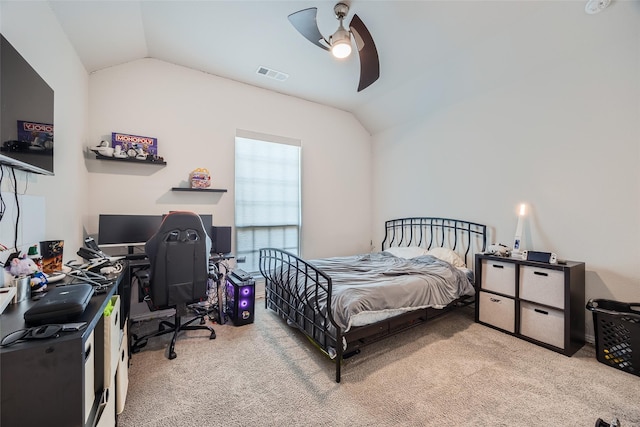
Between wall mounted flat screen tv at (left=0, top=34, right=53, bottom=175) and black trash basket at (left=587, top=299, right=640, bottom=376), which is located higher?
wall mounted flat screen tv at (left=0, top=34, right=53, bottom=175)

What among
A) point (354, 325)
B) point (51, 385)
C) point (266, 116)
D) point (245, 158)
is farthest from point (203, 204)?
point (51, 385)

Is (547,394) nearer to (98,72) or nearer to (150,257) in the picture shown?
(150,257)

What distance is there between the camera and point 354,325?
2.06m

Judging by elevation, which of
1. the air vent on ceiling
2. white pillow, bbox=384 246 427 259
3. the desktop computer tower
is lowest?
the desktop computer tower

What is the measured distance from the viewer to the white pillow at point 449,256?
333 cm

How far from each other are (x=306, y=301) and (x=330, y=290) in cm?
47

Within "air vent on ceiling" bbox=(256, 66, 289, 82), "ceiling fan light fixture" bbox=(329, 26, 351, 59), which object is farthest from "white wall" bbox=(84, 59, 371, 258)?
"ceiling fan light fixture" bbox=(329, 26, 351, 59)

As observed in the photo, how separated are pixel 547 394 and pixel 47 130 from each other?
12.3ft

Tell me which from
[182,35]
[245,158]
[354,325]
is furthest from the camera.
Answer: [245,158]

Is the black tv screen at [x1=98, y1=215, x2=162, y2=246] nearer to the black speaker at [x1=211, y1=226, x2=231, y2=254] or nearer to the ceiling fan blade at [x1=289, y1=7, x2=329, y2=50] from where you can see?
the black speaker at [x1=211, y1=226, x2=231, y2=254]

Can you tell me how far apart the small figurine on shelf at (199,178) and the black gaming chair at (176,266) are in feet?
3.47

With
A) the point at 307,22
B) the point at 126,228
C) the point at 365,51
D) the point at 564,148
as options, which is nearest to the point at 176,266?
the point at 126,228

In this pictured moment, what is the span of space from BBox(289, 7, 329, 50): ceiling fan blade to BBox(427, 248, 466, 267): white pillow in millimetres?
2787

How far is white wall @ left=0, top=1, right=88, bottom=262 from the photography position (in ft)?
4.78
